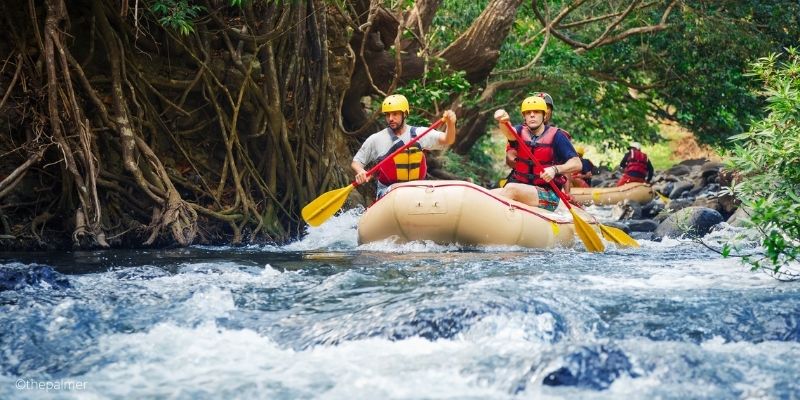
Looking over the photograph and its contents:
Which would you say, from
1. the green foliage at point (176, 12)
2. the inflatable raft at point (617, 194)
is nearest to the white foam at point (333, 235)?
the green foliage at point (176, 12)

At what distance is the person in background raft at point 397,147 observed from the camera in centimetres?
817

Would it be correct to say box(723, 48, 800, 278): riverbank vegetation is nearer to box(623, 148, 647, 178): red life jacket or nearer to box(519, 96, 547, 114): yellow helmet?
box(519, 96, 547, 114): yellow helmet

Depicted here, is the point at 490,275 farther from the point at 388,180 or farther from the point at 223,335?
the point at 388,180

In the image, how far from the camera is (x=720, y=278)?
5.46 meters

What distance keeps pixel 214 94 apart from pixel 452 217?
9.08 feet

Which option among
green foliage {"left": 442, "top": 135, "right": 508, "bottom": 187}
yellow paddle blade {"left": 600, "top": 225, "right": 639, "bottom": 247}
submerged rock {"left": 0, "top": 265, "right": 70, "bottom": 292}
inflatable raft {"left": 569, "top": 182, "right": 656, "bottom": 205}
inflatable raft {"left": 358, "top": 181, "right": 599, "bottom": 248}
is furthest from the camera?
inflatable raft {"left": 569, "top": 182, "right": 656, "bottom": 205}

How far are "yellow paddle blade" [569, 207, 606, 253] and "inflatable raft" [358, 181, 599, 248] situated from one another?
0.30 metres

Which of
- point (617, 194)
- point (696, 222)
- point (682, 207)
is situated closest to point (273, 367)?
point (696, 222)

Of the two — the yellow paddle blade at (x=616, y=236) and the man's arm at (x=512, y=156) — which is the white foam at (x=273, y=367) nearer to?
the yellow paddle blade at (x=616, y=236)

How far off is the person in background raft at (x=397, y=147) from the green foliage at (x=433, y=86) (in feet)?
8.46

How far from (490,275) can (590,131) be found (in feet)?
37.0

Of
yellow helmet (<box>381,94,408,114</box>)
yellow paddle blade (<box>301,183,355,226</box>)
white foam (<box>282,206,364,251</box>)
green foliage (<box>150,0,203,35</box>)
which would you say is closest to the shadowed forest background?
green foliage (<box>150,0,203,35</box>)

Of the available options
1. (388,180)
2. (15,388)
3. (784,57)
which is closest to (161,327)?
(15,388)

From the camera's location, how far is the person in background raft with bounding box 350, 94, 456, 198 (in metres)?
8.17
